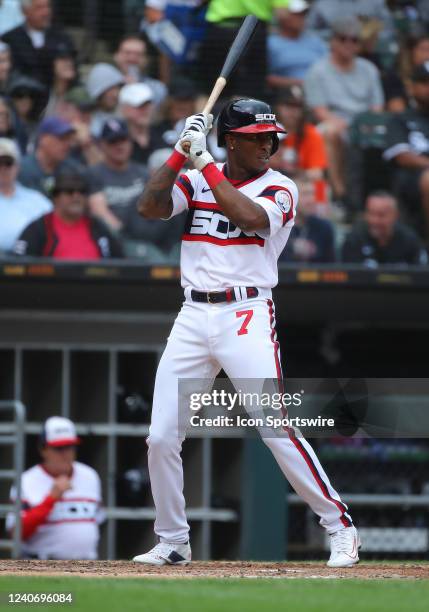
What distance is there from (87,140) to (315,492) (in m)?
4.75

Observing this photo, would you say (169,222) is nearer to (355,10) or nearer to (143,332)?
(143,332)

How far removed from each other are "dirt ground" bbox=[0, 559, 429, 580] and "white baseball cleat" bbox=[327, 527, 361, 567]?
4 centimetres

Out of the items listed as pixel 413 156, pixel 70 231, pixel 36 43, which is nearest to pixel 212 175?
pixel 70 231

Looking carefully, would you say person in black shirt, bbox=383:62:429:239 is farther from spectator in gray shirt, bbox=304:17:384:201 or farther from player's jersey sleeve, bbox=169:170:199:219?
player's jersey sleeve, bbox=169:170:199:219

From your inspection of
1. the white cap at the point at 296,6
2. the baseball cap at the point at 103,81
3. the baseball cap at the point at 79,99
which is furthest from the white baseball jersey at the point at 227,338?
the white cap at the point at 296,6

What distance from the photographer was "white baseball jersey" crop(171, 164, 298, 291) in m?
4.95

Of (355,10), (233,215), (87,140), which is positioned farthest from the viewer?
(355,10)

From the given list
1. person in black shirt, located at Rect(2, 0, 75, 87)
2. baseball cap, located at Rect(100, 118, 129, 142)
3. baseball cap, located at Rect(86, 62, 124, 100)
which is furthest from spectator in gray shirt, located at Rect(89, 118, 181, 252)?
person in black shirt, located at Rect(2, 0, 75, 87)

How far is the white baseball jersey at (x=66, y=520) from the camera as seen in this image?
25.0 ft

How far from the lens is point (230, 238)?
16.3 feet

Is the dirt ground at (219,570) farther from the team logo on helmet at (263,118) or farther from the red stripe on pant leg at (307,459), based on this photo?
the team logo on helmet at (263,118)

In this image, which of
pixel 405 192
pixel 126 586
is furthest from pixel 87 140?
pixel 126 586

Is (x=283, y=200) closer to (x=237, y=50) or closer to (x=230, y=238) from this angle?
(x=230, y=238)

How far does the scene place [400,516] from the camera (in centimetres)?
879
